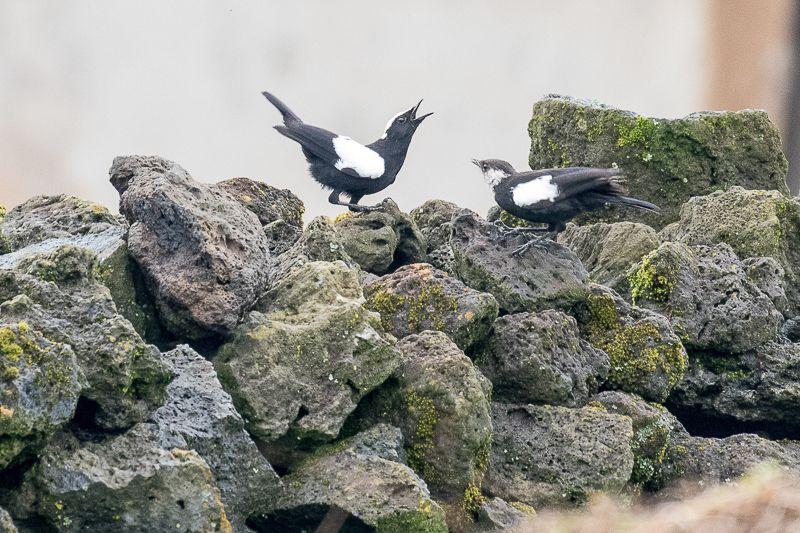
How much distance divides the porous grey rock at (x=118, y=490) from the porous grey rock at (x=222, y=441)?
1.40 ft

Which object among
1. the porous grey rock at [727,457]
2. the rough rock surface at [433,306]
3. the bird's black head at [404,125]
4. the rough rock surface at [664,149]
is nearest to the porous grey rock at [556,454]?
the rough rock surface at [433,306]

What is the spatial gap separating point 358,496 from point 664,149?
6284 millimetres

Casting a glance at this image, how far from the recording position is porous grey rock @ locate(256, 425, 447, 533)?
19.5 feet

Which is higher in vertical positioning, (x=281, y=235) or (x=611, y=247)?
(x=611, y=247)

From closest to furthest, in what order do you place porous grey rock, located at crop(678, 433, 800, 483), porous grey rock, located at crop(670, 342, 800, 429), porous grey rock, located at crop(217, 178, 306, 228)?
porous grey rock, located at crop(678, 433, 800, 483) < porous grey rock, located at crop(670, 342, 800, 429) < porous grey rock, located at crop(217, 178, 306, 228)

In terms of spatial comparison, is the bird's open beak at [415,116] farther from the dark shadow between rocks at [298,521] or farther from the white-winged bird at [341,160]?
the dark shadow between rocks at [298,521]

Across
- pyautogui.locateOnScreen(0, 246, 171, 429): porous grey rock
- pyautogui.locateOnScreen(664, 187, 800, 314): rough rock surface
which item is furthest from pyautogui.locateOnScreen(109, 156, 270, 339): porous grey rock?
pyautogui.locateOnScreen(664, 187, 800, 314): rough rock surface

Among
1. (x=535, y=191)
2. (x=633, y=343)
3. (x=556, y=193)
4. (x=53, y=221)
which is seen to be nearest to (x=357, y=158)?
(x=535, y=191)

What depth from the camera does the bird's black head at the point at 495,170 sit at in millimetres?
9289

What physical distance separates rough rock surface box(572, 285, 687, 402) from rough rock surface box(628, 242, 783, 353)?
0.38 metres

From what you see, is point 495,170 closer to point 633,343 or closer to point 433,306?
point 633,343

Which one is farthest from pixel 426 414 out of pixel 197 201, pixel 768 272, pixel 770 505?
pixel 770 505

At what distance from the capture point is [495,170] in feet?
30.7

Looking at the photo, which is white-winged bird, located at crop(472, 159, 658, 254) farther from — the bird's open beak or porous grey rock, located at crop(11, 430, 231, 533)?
porous grey rock, located at crop(11, 430, 231, 533)
